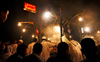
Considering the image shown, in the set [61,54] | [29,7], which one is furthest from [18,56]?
[29,7]

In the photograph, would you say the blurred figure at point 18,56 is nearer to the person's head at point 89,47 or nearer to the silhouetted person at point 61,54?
the silhouetted person at point 61,54

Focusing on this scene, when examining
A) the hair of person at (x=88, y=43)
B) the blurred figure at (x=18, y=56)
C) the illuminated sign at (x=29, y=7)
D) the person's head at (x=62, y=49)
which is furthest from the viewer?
the illuminated sign at (x=29, y=7)

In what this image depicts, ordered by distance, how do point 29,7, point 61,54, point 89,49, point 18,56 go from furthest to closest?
1. point 29,7
2. point 18,56
3. point 61,54
4. point 89,49

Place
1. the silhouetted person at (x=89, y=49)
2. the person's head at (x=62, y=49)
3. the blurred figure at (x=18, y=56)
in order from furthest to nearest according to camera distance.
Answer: the blurred figure at (x=18, y=56), the person's head at (x=62, y=49), the silhouetted person at (x=89, y=49)

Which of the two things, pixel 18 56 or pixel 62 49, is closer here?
pixel 62 49

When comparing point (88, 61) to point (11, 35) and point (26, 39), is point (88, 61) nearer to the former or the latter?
point (26, 39)

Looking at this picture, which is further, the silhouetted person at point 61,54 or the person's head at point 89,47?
the silhouetted person at point 61,54

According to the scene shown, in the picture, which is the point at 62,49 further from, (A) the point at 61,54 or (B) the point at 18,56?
(B) the point at 18,56

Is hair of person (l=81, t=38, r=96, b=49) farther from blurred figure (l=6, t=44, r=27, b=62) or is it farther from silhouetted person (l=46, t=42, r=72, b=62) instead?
blurred figure (l=6, t=44, r=27, b=62)

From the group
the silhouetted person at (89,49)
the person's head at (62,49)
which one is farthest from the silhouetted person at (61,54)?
the silhouetted person at (89,49)

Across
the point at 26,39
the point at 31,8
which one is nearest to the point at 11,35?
the point at 26,39

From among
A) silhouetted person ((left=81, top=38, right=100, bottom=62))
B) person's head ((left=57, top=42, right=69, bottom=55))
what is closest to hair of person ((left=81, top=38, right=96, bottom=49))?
silhouetted person ((left=81, top=38, right=100, bottom=62))

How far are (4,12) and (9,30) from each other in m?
42.6

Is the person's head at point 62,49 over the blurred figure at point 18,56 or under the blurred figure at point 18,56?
over
